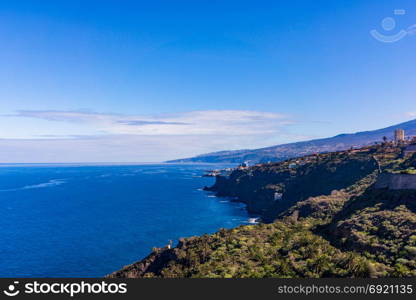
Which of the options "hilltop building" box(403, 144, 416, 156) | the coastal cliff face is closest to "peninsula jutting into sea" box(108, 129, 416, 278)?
"hilltop building" box(403, 144, 416, 156)

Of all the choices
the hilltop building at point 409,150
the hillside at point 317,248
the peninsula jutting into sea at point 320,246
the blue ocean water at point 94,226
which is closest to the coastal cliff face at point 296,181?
the hilltop building at point 409,150

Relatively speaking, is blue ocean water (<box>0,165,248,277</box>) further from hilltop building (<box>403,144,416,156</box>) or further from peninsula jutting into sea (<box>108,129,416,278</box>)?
hilltop building (<box>403,144,416,156</box>)

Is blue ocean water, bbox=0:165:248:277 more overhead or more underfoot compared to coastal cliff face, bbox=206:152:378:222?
more underfoot

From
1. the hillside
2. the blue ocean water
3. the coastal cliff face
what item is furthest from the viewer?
the coastal cliff face

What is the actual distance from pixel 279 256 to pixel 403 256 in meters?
10.2

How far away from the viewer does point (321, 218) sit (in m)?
53.0

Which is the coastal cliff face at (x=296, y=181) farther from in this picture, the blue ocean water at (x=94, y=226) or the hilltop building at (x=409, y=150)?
the blue ocean water at (x=94, y=226)

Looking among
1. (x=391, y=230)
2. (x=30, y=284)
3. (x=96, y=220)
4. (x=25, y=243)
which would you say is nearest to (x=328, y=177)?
(x=391, y=230)

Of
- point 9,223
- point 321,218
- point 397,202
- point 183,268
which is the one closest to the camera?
point 183,268

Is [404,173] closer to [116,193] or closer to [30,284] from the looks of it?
[30,284]

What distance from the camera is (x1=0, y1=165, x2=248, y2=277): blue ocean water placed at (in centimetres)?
5309

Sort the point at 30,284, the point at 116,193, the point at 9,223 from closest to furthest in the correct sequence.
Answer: the point at 30,284 < the point at 9,223 < the point at 116,193

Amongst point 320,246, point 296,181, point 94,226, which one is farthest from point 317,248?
point 296,181

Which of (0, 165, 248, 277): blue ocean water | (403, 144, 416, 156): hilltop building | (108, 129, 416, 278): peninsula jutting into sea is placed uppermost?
(403, 144, 416, 156): hilltop building
